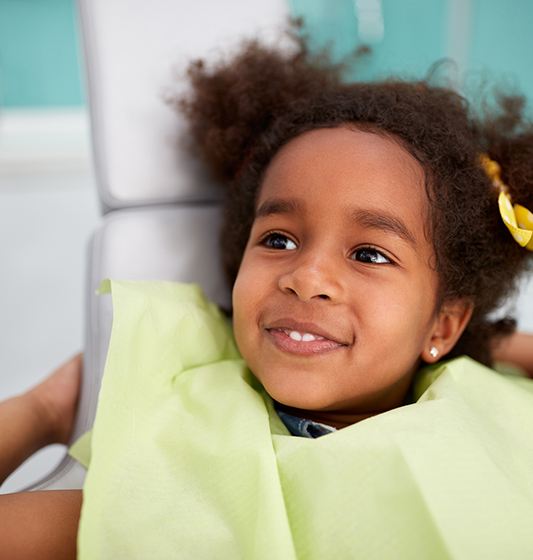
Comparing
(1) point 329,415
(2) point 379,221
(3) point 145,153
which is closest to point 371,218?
(2) point 379,221

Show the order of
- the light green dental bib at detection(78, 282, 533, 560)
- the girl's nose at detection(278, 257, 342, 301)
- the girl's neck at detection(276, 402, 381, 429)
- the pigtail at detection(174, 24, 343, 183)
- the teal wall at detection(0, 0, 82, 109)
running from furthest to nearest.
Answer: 1. the teal wall at detection(0, 0, 82, 109)
2. the pigtail at detection(174, 24, 343, 183)
3. the girl's neck at detection(276, 402, 381, 429)
4. the girl's nose at detection(278, 257, 342, 301)
5. the light green dental bib at detection(78, 282, 533, 560)

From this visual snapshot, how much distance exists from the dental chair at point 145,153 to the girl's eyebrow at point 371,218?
0.87 feet

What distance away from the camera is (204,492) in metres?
0.67

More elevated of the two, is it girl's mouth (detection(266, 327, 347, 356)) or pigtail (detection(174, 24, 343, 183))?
pigtail (detection(174, 24, 343, 183))

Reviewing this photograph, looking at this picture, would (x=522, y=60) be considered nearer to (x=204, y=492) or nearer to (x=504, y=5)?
(x=504, y=5)

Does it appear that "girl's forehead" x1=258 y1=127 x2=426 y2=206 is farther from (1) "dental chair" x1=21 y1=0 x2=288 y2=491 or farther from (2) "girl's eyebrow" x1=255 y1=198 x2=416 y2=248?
(1) "dental chair" x1=21 y1=0 x2=288 y2=491

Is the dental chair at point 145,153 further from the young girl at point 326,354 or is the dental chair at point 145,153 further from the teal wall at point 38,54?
the teal wall at point 38,54

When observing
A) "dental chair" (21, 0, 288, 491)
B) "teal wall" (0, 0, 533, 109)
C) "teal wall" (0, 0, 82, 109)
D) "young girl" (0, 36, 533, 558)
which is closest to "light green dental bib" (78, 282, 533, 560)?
"young girl" (0, 36, 533, 558)

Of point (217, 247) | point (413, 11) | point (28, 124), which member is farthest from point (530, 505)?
point (413, 11)

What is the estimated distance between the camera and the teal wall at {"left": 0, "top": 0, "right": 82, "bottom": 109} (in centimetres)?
243

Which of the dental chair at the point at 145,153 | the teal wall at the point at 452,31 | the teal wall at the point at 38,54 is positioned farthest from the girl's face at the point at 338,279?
the teal wall at the point at 38,54

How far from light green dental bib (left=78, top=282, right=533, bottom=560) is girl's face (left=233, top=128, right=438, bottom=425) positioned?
0.06m

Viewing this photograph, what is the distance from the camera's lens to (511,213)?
2.84 ft

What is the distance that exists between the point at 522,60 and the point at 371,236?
184 centimetres
